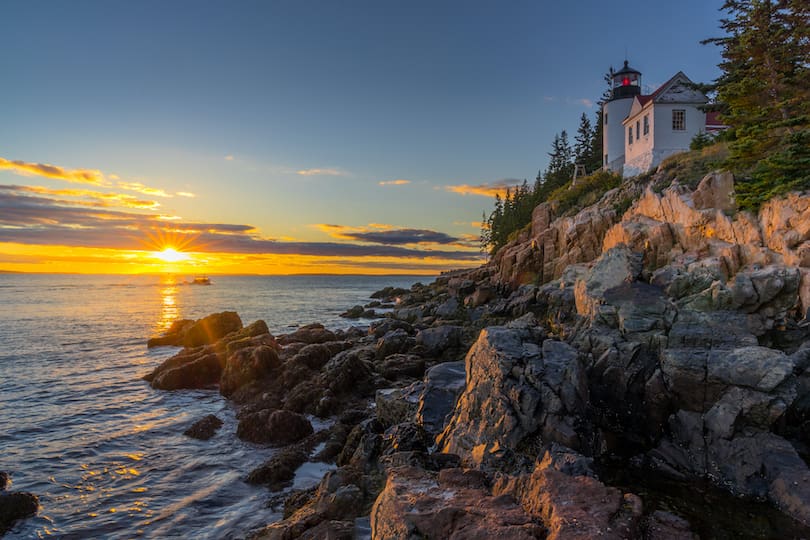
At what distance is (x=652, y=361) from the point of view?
41.8 ft

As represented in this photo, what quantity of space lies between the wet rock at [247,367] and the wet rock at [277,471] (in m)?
7.93

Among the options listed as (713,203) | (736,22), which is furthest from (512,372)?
(736,22)

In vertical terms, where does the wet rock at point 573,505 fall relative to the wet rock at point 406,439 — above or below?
above

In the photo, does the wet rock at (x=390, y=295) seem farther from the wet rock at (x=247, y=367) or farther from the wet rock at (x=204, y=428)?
the wet rock at (x=204, y=428)

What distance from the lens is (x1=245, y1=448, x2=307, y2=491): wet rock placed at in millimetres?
11406

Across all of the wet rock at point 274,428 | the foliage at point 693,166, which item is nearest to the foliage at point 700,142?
the foliage at point 693,166

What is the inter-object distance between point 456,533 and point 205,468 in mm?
9680

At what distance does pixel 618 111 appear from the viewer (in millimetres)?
47625

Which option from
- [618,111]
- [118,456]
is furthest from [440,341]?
[618,111]

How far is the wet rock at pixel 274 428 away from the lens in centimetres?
1395

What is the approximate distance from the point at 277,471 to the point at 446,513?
23.5 ft

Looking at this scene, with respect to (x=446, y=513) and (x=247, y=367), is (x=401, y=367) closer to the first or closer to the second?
(x=247, y=367)

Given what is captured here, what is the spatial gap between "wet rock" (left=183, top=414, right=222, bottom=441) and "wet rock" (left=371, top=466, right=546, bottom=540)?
10.3m

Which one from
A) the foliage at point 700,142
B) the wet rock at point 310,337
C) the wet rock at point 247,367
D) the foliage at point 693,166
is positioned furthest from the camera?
the foliage at point 700,142
